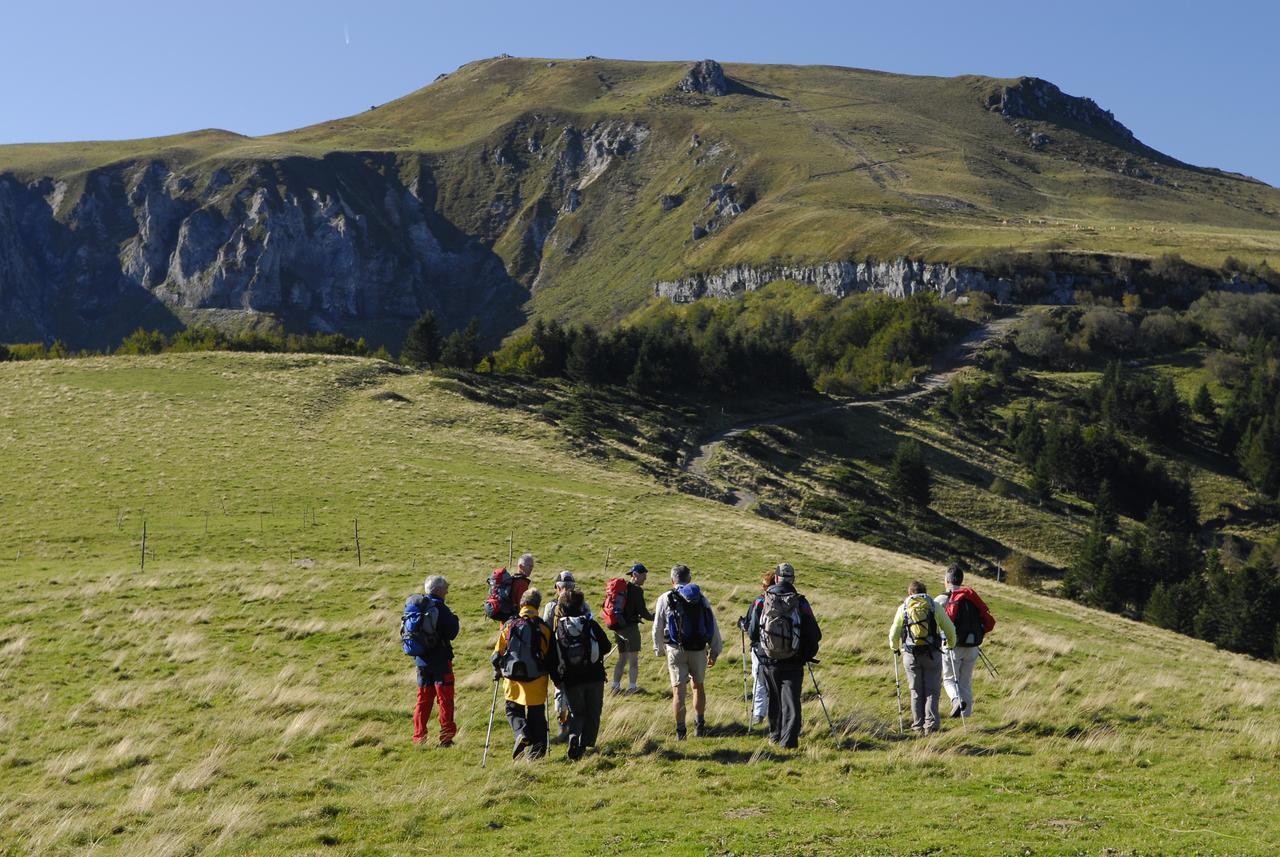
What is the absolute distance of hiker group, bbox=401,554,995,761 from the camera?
488 inches

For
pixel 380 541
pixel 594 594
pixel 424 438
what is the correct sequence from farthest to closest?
pixel 424 438, pixel 380 541, pixel 594 594

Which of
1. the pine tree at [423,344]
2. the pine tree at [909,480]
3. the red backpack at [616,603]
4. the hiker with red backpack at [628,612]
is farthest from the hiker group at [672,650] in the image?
the pine tree at [423,344]

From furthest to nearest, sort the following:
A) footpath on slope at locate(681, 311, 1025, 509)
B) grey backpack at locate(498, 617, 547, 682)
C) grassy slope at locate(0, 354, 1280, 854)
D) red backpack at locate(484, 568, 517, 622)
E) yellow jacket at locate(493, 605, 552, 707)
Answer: footpath on slope at locate(681, 311, 1025, 509) < red backpack at locate(484, 568, 517, 622) < yellow jacket at locate(493, 605, 552, 707) < grey backpack at locate(498, 617, 547, 682) < grassy slope at locate(0, 354, 1280, 854)

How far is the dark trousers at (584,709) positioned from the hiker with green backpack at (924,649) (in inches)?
167

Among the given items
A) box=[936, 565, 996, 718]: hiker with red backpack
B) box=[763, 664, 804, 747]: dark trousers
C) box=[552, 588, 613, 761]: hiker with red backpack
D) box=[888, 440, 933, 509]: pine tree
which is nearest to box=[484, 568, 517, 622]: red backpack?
box=[552, 588, 613, 761]: hiker with red backpack

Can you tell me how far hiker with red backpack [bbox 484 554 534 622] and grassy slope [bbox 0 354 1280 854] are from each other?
1.53 metres

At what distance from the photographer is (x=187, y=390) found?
213 ft

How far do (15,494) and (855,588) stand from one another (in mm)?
35092

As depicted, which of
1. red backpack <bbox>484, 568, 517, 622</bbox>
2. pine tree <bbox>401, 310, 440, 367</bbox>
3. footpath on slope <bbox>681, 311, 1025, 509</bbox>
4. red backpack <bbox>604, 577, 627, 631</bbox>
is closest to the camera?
red backpack <bbox>484, 568, 517, 622</bbox>

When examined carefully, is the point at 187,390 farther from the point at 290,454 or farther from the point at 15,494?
the point at 15,494

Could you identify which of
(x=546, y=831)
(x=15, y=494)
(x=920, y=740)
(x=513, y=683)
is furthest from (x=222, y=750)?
(x=15, y=494)

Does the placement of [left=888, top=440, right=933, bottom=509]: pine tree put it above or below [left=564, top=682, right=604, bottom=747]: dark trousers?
below

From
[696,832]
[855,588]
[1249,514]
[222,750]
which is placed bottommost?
[1249,514]

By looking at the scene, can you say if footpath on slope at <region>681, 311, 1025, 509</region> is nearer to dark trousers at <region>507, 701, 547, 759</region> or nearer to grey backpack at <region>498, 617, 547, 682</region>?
dark trousers at <region>507, 701, 547, 759</region>
